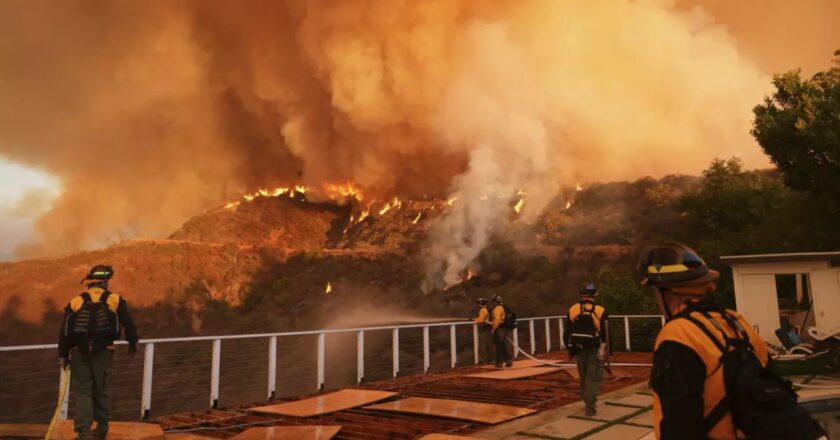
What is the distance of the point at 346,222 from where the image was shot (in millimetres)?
96312

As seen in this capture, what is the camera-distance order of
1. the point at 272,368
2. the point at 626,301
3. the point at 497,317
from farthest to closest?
1. the point at 626,301
2. the point at 497,317
3. the point at 272,368

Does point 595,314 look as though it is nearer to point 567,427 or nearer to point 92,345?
point 567,427

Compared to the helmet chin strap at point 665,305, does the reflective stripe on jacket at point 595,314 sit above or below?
below

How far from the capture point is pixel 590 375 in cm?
657

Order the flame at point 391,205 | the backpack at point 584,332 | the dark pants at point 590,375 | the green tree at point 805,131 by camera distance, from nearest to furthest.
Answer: the dark pants at point 590,375 → the backpack at point 584,332 → the green tree at point 805,131 → the flame at point 391,205

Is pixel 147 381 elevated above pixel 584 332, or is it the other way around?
pixel 584 332

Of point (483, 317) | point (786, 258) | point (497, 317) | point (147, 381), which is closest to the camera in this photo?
point (147, 381)

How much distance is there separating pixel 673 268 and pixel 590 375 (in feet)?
16.6

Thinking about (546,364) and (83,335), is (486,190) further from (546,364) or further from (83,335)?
(83,335)

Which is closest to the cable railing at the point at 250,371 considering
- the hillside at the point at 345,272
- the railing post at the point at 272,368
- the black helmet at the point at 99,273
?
the hillside at the point at 345,272

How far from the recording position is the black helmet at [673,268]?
6.40 ft

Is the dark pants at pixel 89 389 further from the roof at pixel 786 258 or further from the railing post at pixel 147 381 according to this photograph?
the roof at pixel 786 258

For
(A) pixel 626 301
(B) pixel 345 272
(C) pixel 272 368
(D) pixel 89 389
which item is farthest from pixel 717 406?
(B) pixel 345 272

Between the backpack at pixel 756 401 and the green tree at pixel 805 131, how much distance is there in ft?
67.5
